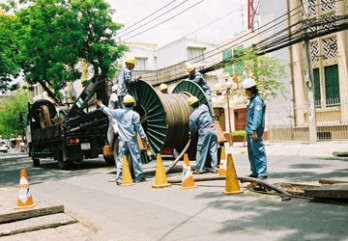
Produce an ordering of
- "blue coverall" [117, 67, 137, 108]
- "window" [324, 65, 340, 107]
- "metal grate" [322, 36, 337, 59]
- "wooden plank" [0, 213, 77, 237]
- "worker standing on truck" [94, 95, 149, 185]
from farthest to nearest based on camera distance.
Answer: "metal grate" [322, 36, 337, 59] < "window" [324, 65, 340, 107] < "blue coverall" [117, 67, 137, 108] < "worker standing on truck" [94, 95, 149, 185] < "wooden plank" [0, 213, 77, 237]

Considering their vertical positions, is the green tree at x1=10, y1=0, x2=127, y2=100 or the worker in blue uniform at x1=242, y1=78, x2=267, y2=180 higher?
the green tree at x1=10, y1=0, x2=127, y2=100

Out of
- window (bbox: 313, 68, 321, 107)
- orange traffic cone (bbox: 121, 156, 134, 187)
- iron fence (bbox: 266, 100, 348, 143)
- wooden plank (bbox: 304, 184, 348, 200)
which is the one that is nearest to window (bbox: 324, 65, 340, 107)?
iron fence (bbox: 266, 100, 348, 143)

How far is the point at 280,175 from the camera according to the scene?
29.2ft

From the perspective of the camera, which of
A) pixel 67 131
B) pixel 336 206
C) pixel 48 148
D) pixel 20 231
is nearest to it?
pixel 20 231

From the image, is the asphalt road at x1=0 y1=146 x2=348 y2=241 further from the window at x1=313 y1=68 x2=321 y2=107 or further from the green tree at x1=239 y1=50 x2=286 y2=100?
the green tree at x1=239 y1=50 x2=286 y2=100

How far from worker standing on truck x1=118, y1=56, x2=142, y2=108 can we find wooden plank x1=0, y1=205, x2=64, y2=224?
4852 millimetres

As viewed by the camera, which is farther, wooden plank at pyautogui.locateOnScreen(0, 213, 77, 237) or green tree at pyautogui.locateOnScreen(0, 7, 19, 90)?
green tree at pyautogui.locateOnScreen(0, 7, 19, 90)

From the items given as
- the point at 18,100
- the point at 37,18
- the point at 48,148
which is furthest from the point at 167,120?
the point at 18,100

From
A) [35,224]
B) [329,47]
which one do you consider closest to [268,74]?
[329,47]

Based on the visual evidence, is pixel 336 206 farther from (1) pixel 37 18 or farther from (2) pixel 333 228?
(1) pixel 37 18

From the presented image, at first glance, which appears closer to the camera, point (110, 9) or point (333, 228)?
point (333, 228)

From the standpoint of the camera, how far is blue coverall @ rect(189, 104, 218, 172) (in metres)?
9.30

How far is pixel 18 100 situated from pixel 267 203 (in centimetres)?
6156

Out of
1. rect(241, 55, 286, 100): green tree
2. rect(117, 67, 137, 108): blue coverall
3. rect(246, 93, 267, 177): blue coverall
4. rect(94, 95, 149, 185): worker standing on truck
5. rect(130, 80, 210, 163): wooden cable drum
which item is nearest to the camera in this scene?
rect(246, 93, 267, 177): blue coverall
